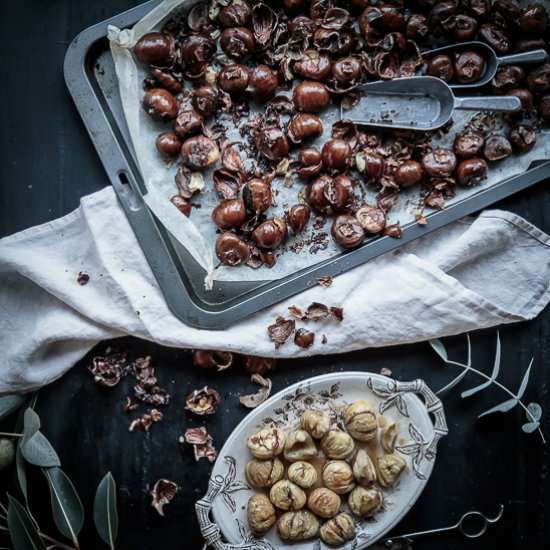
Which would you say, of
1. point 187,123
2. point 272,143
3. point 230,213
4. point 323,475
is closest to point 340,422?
point 323,475

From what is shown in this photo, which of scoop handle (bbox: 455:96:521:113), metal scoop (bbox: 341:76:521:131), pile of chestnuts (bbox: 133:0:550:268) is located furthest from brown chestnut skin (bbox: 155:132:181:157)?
scoop handle (bbox: 455:96:521:113)

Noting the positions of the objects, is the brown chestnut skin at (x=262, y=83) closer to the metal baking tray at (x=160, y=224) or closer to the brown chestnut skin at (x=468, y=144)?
the metal baking tray at (x=160, y=224)

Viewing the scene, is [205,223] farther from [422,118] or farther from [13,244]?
[422,118]

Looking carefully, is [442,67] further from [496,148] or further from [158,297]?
[158,297]

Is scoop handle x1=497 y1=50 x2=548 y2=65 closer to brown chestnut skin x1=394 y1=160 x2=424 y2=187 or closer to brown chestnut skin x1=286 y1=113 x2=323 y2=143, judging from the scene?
brown chestnut skin x1=394 y1=160 x2=424 y2=187

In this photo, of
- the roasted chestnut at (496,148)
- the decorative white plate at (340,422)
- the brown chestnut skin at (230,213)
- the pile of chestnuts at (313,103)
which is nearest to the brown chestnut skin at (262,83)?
the pile of chestnuts at (313,103)

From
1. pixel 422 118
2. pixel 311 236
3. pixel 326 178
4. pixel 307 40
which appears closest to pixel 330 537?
pixel 311 236

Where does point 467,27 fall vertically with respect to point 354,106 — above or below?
above
